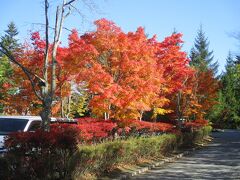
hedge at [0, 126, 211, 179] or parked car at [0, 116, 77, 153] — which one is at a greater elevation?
parked car at [0, 116, 77, 153]

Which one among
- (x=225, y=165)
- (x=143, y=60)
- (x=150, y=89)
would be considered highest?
(x=143, y=60)

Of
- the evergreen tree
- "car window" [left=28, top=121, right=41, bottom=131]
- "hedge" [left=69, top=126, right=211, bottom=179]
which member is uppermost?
the evergreen tree

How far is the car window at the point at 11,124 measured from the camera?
1131 cm

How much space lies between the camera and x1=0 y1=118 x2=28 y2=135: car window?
37.1 ft

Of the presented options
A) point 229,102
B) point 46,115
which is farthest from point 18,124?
point 229,102

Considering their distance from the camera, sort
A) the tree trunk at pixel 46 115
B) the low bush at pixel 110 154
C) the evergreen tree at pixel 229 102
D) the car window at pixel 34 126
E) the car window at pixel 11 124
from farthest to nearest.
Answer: the evergreen tree at pixel 229 102 → the car window at pixel 34 126 → the car window at pixel 11 124 → the tree trunk at pixel 46 115 → the low bush at pixel 110 154

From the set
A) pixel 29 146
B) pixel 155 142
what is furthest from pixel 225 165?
pixel 29 146

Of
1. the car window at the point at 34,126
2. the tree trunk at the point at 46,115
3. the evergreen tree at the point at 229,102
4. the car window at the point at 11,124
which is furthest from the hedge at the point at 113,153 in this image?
the evergreen tree at the point at 229,102

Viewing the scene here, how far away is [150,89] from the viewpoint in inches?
624

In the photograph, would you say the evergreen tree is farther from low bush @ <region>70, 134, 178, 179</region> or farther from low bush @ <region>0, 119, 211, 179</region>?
low bush @ <region>0, 119, 211, 179</region>

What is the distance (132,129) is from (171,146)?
2.64 m

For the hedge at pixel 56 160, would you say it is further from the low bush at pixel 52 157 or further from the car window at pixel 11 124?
the car window at pixel 11 124

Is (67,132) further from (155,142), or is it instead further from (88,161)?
(155,142)

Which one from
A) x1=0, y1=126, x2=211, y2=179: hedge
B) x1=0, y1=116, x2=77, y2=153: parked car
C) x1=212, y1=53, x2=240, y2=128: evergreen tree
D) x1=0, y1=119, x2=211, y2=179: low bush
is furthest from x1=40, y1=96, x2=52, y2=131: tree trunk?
x1=212, y1=53, x2=240, y2=128: evergreen tree
